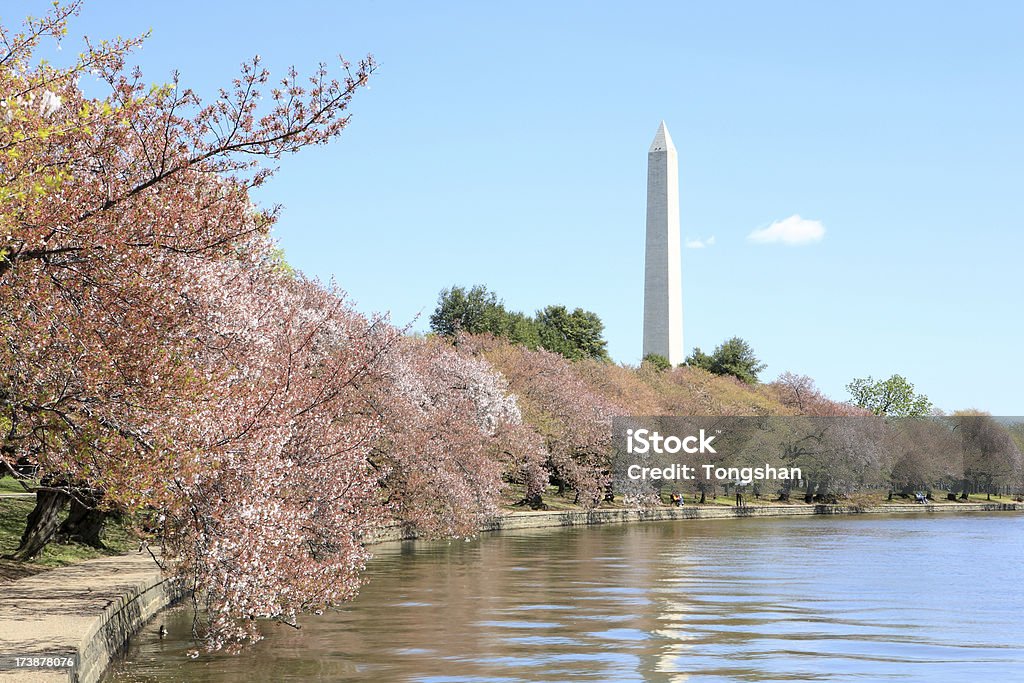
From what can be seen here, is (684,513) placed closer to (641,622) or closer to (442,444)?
(442,444)

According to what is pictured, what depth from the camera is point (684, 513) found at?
260ft

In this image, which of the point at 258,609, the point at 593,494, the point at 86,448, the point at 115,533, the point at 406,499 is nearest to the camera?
the point at 86,448

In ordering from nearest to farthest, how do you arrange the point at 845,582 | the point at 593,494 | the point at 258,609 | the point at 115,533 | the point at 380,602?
the point at 258,609 < the point at 380,602 < the point at 115,533 < the point at 845,582 < the point at 593,494

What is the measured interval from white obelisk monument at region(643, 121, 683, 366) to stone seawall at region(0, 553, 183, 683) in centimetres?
6668

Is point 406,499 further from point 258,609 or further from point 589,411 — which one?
point 589,411

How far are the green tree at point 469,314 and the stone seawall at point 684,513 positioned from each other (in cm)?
2292

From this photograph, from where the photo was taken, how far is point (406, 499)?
43156mm

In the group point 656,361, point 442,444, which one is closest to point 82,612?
point 442,444

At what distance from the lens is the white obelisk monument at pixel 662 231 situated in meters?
90.6

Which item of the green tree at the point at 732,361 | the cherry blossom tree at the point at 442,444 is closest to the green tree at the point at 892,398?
the green tree at the point at 732,361

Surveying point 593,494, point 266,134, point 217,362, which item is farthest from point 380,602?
point 593,494

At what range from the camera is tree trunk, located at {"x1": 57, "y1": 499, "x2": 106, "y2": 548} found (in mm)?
30031

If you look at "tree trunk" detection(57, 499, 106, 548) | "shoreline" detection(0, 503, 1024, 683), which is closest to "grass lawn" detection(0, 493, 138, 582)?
"tree trunk" detection(57, 499, 106, 548)

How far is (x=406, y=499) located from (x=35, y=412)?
26928 mm
